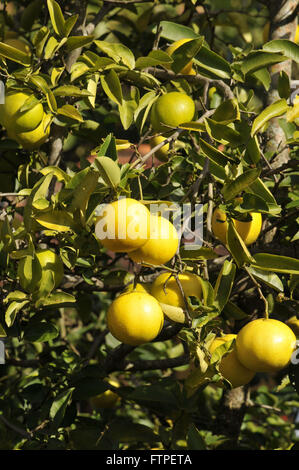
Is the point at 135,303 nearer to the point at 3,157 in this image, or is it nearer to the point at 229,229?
the point at 229,229

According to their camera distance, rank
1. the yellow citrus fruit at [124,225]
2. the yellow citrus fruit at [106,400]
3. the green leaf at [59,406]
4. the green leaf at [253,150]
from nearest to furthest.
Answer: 1. the yellow citrus fruit at [124,225]
2. the green leaf at [253,150]
3. the green leaf at [59,406]
4. the yellow citrus fruit at [106,400]

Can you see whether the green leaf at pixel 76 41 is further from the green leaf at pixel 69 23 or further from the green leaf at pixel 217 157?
the green leaf at pixel 217 157

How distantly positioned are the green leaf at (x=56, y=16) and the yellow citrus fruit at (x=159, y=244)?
1.48 feet

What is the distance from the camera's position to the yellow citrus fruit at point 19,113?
1079 millimetres

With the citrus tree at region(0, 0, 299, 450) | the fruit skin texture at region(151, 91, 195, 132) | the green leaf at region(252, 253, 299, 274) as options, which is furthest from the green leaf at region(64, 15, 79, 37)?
the green leaf at region(252, 253, 299, 274)

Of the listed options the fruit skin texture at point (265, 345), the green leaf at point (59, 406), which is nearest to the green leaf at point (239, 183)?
the fruit skin texture at point (265, 345)

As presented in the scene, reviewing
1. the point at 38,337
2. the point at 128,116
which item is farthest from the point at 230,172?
the point at 38,337

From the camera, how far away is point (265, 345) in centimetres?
97

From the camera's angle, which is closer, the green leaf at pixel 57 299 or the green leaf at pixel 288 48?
the green leaf at pixel 57 299

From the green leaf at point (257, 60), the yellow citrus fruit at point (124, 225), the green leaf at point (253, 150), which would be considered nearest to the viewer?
the yellow citrus fruit at point (124, 225)

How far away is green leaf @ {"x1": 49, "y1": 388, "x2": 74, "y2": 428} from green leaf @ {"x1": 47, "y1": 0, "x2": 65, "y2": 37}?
2.44ft

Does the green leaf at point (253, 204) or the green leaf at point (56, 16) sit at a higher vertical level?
the green leaf at point (56, 16)

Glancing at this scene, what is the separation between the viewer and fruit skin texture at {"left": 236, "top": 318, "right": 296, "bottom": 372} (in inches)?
38.4

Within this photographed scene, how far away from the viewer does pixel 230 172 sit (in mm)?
1030
